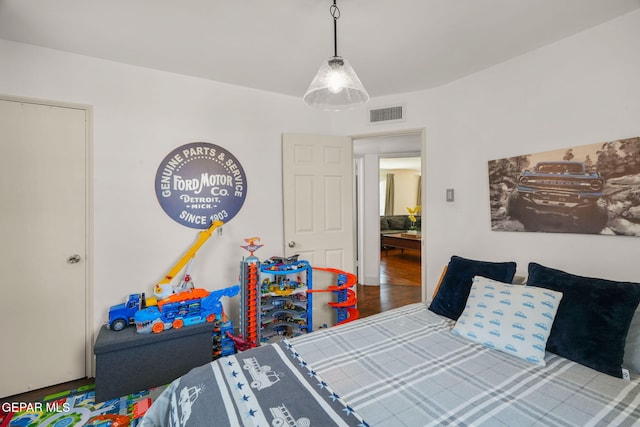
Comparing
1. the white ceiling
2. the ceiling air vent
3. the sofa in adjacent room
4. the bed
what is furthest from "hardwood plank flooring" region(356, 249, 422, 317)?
the white ceiling

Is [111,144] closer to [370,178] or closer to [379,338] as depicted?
[379,338]

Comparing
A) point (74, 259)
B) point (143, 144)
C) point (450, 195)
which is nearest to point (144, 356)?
point (74, 259)

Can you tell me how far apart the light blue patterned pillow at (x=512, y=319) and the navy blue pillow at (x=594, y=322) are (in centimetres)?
7

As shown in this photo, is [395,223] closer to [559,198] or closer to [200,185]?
[559,198]

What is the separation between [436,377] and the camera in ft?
4.11

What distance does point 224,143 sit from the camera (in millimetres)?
2775

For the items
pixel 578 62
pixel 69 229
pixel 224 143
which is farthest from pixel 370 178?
pixel 69 229

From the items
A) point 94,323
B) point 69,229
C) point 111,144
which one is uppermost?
point 111,144

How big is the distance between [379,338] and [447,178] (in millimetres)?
1850

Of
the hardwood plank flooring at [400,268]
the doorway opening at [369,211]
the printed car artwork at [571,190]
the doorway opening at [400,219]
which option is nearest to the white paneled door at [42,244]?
the printed car artwork at [571,190]

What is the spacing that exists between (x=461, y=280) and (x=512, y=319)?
0.47 m

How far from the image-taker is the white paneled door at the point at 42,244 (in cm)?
204

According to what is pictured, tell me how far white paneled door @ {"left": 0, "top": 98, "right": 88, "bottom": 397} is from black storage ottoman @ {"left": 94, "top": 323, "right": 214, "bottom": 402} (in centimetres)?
41

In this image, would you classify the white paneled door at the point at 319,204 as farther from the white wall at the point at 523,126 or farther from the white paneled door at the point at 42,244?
the white paneled door at the point at 42,244
